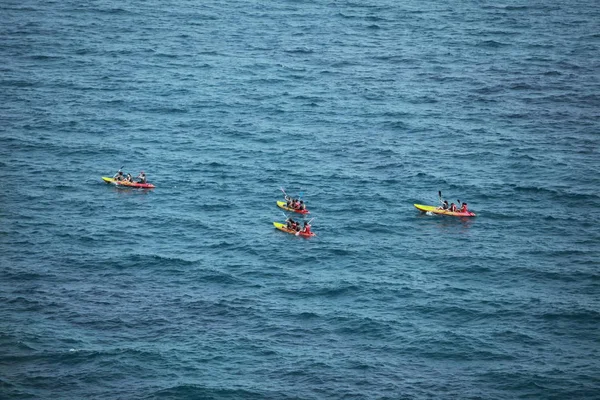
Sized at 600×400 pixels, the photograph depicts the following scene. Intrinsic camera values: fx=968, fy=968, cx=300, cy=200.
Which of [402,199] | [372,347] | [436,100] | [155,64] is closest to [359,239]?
[402,199]

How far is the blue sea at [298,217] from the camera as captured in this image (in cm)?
9344

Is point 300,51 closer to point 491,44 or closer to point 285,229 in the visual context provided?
point 491,44

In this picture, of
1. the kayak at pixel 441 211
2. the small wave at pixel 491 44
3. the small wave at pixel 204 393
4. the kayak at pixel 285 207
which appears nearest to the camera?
the small wave at pixel 204 393

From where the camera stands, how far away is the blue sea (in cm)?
9344

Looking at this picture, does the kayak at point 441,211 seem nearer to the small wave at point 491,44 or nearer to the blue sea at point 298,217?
the blue sea at point 298,217

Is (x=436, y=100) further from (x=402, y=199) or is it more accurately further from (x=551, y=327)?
(x=551, y=327)

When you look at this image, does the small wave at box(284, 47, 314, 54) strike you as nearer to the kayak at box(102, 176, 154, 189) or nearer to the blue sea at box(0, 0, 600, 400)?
the blue sea at box(0, 0, 600, 400)

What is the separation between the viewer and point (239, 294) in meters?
106

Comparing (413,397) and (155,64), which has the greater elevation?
(155,64)

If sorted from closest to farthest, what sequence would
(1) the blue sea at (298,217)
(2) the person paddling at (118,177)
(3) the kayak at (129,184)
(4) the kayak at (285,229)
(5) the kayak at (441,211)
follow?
(1) the blue sea at (298,217) < (4) the kayak at (285,229) < (5) the kayak at (441,211) < (3) the kayak at (129,184) < (2) the person paddling at (118,177)

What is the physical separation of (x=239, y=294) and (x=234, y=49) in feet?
309

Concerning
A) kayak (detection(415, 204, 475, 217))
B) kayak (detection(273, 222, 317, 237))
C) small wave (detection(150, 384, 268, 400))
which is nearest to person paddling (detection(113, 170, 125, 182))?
kayak (detection(273, 222, 317, 237))

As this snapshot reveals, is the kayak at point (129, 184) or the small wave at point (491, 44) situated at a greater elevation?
the small wave at point (491, 44)

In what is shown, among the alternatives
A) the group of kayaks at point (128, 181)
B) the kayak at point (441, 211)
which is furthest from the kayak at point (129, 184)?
the kayak at point (441, 211)
